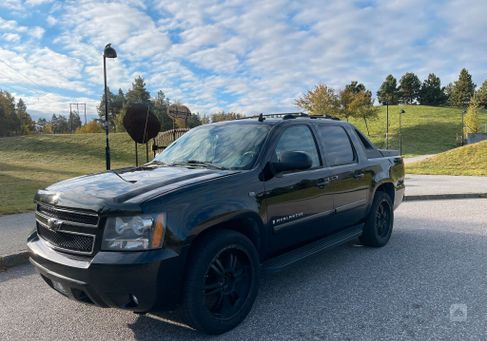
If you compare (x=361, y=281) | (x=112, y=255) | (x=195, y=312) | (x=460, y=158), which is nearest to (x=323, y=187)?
(x=361, y=281)

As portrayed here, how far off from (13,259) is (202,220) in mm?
3587

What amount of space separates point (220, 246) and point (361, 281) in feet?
6.69

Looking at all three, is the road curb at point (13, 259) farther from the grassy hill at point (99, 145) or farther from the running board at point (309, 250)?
the grassy hill at point (99, 145)

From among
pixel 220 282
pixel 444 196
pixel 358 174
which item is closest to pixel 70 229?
pixel 220 282

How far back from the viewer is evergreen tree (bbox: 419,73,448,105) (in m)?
92.4

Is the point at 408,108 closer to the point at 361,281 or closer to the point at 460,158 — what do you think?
the point at 460,158

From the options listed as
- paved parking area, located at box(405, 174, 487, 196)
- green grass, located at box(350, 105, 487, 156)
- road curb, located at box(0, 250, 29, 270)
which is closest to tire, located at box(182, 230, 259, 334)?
road curb, located at box(0, 250, 29, 270)

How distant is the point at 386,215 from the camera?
5.96 metres

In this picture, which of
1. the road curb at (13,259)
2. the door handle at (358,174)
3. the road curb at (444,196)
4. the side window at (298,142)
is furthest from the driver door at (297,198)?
the road curb at (444,196)

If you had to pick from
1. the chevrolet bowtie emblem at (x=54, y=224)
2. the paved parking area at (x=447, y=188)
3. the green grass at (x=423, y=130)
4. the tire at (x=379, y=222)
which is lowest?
the paved parking area at (x=447, y=188)

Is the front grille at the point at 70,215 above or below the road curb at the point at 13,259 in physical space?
above

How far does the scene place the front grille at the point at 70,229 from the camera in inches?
116

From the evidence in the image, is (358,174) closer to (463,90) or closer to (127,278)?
(127,278)

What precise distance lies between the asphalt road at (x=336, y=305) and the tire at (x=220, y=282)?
0.17m
